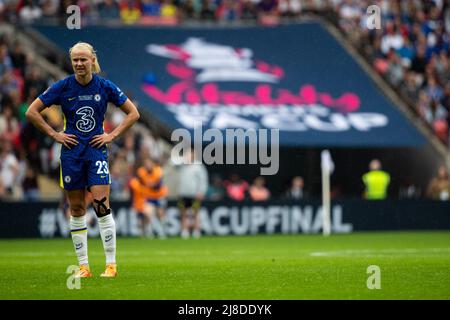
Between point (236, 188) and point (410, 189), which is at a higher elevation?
point (236, 188)

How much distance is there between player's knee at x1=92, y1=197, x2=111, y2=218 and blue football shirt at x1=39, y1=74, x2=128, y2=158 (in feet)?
1.81

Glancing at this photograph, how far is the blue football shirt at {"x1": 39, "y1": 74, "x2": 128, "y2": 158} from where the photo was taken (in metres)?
13.1

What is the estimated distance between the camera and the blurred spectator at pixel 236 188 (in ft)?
102

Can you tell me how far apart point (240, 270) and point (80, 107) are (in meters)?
3.23

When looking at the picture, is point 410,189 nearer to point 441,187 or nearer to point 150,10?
point 441,187

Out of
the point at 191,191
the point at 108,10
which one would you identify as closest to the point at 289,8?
the point at 108,10

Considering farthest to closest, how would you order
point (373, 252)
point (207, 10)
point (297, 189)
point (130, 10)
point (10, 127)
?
point (207, 10)
point (130, 10)
point (297, 189)
point (10, 127)
point (373, 252)

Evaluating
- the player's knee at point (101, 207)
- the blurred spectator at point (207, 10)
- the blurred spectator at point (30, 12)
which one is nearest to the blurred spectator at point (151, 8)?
the blurred spectator at point (207, 10)

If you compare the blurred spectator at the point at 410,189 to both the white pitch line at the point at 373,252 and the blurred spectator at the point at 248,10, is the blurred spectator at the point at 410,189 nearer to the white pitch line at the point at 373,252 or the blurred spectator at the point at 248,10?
the blurred spectator at the point at 248,10

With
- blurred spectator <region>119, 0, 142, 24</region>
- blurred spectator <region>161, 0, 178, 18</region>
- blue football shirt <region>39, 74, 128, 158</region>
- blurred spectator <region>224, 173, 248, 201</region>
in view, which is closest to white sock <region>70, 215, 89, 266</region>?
blue football shirt <region>39, 74, 128, 158</region>

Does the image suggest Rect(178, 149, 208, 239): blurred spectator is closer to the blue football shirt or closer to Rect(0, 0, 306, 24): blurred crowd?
Rect(0, 0, 306, 24): blurred crowd

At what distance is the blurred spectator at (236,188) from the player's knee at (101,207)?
17.3 m

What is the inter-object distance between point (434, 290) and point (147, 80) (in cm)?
2151

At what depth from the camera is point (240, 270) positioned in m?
14.6
